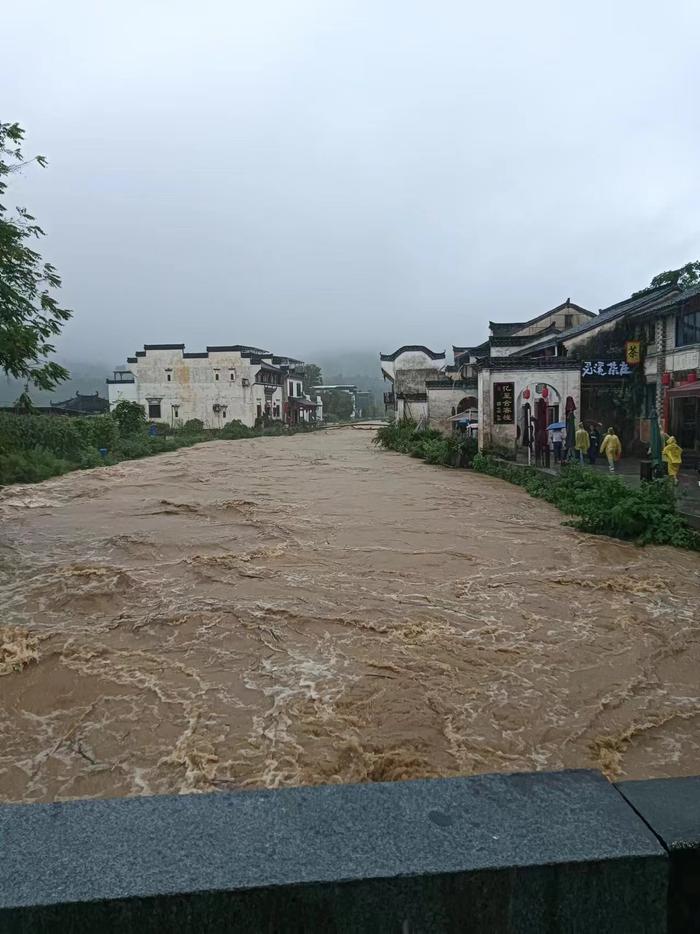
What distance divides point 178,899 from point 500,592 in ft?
22.6

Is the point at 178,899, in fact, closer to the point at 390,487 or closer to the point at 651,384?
the point at 390,487

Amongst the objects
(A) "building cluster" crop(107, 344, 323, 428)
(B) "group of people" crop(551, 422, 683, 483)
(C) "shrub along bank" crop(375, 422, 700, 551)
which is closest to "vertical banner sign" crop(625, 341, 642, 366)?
(B) "group of people" crop(551, 422, 683, 483)

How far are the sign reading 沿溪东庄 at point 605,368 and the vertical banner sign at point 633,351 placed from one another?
0.49m

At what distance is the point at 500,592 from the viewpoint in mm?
7953

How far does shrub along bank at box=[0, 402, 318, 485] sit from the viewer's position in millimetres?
12692

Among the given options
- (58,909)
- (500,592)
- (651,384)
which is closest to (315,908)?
(58,909)

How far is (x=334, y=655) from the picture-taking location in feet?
20.0

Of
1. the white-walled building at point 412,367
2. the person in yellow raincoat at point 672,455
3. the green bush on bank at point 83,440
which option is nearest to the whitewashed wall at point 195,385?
the green bush on bank at point 83,440

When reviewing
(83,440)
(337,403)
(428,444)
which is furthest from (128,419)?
(337,403)

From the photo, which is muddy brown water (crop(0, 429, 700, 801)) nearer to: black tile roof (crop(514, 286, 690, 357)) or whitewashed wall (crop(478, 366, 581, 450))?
whitewashed wall (crop(478, 366, 581, 450))

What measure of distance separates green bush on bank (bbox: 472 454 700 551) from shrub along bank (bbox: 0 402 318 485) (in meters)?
9.18

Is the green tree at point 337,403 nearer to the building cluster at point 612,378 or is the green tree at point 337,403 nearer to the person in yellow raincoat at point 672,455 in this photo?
the building cluster at point 612,378

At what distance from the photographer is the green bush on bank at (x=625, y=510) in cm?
1021

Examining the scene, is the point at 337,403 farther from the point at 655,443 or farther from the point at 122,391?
the point at 655,443
